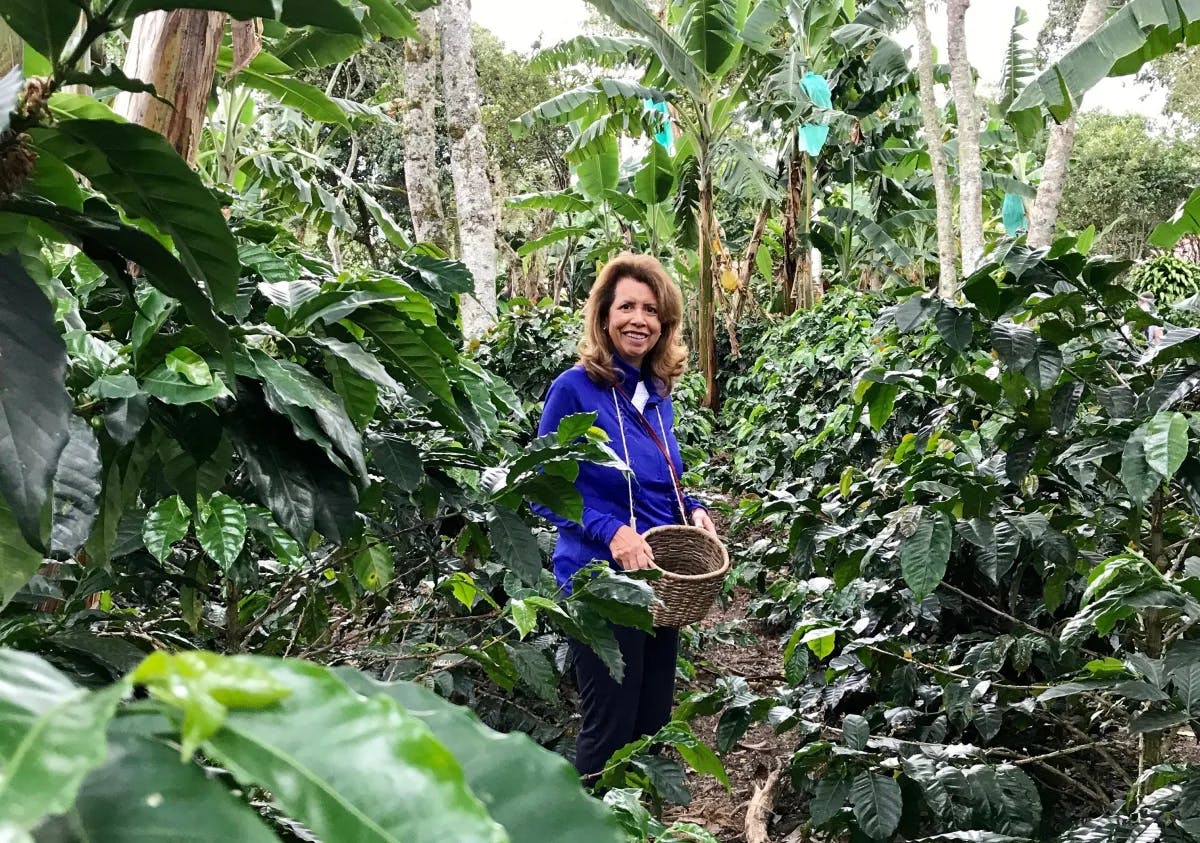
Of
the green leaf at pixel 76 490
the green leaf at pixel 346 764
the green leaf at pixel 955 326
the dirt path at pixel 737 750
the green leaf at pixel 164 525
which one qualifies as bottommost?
the dirt path at pixel 737 750

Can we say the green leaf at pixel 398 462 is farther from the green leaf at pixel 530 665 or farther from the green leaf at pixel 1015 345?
the green leaf at pixel 1015 345

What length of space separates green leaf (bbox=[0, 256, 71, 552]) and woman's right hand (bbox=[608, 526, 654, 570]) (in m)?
1.65

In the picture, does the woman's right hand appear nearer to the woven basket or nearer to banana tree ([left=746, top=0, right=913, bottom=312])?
the woven basket

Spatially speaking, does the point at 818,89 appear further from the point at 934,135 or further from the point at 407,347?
the point at 407,347

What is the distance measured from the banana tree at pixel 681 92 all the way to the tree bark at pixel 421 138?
3.18 ft

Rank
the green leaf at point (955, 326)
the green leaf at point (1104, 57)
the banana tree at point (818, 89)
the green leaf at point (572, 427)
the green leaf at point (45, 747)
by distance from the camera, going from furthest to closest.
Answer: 1. the banana tree at point (818, 89)
2. the green leaf at point (1104, 57)
3. the green leaf at point (955, 326)
4. the green leaf at point (572, 427)
5. the green leaf at point (45, 747)

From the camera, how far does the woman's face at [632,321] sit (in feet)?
8.27

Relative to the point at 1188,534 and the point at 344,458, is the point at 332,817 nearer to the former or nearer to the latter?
the point at 344,458

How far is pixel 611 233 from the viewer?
9.39 metres

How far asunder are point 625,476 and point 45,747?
215 cm

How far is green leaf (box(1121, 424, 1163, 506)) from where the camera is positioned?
138 cm

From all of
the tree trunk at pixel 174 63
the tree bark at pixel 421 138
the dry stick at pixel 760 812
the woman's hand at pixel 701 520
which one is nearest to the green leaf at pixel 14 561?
the tree trunk at pixel 174 63

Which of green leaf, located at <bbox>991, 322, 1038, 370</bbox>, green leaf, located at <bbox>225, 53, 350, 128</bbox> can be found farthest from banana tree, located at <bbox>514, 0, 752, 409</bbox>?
green leaf, located at <bbox>991, 322, 1038, 370</bbox>

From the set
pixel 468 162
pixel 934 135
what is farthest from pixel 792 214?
pixel 468 162
